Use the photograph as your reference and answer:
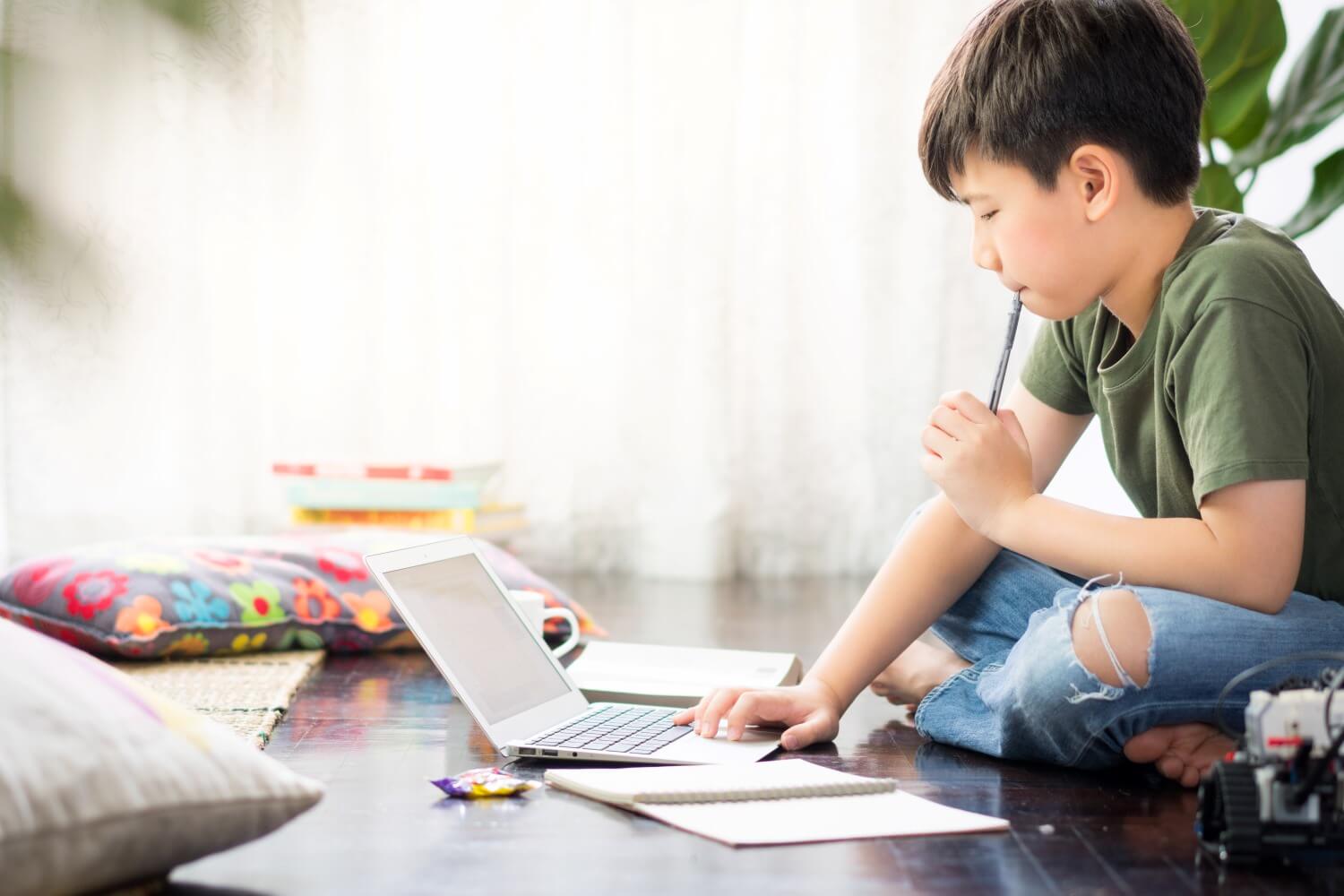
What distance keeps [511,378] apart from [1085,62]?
1.59m

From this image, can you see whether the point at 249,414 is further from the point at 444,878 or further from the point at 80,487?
the point at 444,878

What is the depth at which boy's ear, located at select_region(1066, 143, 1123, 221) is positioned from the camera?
0.95 meters

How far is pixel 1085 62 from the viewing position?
95 cm

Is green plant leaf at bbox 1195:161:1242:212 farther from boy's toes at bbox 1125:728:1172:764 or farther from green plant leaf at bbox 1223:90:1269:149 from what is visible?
boy's toes at bbox 1125:728:1172:764

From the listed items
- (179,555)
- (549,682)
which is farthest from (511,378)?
(549,682)

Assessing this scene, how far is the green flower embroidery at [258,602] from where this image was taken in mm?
1473

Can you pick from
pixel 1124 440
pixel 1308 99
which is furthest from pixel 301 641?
pixel 1308 99

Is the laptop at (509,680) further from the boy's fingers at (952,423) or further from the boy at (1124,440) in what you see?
the boy's fingers at (952,423)

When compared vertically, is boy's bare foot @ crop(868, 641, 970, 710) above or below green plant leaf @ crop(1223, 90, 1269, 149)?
below

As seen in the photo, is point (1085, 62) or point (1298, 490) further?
point (1085, 62)

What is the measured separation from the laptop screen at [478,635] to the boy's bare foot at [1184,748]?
0.46 m

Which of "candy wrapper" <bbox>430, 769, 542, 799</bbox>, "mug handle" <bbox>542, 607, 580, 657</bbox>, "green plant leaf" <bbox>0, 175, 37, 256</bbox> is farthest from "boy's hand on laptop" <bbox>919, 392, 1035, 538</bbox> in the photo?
"green plant leaf" <bbox>0, 175, 37, 256</bbox>

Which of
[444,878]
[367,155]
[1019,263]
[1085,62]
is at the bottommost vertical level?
[444,878]

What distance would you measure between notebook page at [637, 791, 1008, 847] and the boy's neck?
1.28 ft
